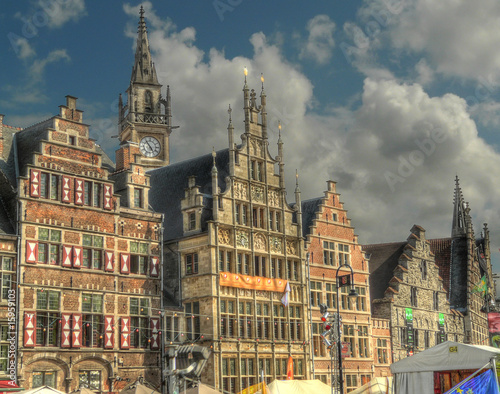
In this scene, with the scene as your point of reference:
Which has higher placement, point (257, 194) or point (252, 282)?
point (257, 194)

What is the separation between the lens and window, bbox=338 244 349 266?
50.6 m

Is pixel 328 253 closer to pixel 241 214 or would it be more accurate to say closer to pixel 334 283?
pixel 334 283

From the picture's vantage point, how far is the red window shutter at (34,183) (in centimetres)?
3431

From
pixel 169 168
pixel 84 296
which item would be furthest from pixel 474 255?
pixel 84 296

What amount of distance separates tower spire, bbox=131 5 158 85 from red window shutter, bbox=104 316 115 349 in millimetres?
33739

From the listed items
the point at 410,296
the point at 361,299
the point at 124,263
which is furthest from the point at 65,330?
the point at 410,296

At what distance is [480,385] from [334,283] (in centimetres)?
3092

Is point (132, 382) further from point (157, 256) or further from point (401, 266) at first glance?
point (401, 266)

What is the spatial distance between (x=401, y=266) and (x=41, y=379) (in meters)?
31.2

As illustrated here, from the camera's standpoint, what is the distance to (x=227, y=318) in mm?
41031

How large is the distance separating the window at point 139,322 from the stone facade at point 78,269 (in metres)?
0.05

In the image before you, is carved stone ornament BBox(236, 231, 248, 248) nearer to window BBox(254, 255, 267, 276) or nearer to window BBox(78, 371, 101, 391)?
window BBox(254, 255, 267, 276)

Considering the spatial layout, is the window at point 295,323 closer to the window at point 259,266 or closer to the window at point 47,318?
the window at point 259,266


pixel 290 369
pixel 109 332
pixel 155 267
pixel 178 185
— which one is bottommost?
pixel 290 369
